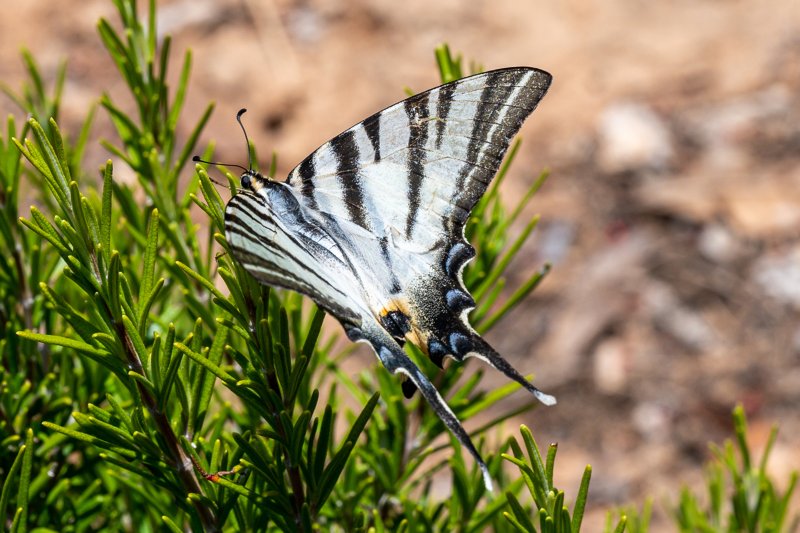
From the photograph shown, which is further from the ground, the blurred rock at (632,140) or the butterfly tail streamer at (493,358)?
the blurred rock at (632,140)

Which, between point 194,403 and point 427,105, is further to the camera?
point 427,105

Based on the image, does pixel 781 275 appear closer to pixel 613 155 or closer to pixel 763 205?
Result: pixel 763 205

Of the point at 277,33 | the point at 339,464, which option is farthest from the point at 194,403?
the point at 277,33

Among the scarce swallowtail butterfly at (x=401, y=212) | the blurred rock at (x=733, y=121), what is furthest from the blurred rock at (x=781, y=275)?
the scarce swallowtail butterfly at (x=401, y=212)

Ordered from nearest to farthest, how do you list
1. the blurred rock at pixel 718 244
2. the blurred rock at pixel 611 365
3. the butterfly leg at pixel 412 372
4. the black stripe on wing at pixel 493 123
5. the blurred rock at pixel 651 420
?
1. the butterfly leg at pixel 412 372
2. the black stripe on wing at pixel 493 123
3. the blurred rock at pixel 651 420
4. the blurred rock at pixel 611 365
5. the blurred rock at pixel 718 244

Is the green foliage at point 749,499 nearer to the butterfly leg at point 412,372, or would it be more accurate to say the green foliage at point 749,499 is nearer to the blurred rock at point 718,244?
the butterfly leg at point 412,372

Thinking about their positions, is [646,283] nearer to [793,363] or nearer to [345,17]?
[793,363]

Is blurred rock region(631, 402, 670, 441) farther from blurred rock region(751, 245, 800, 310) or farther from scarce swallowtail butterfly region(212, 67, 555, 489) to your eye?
scarce swallowtail butterfly region(212, 67, 555, 489)
